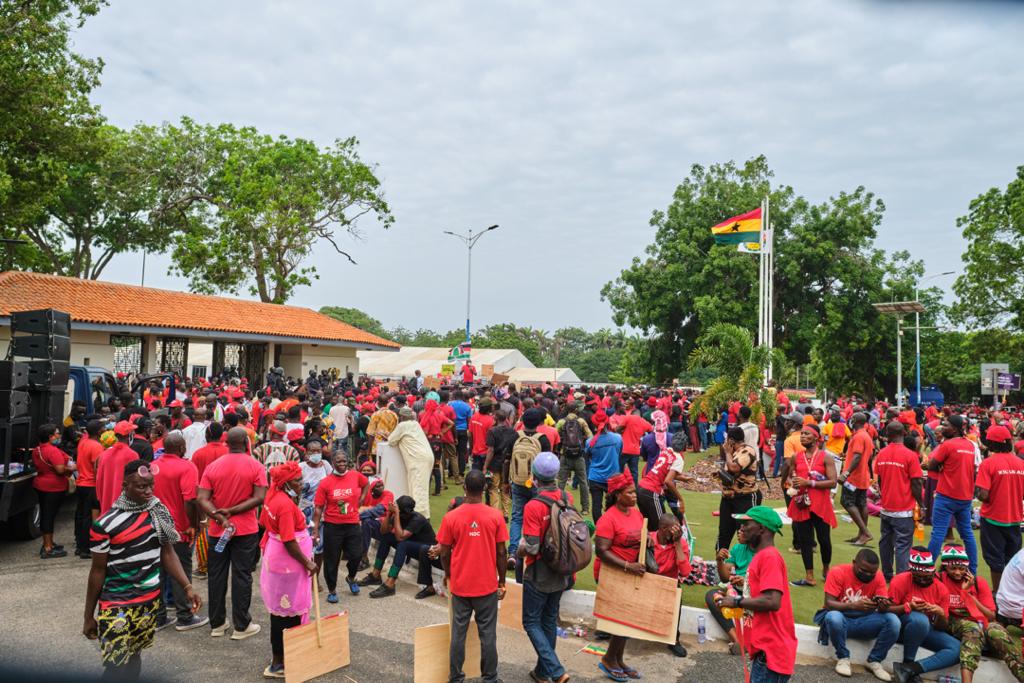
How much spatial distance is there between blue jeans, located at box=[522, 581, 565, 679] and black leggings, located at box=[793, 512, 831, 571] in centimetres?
349

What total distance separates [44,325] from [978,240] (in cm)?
3191

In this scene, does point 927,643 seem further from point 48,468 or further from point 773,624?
point 48,468

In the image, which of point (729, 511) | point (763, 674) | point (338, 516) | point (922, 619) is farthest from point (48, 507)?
point (922, 619)

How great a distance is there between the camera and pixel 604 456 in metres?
9.15

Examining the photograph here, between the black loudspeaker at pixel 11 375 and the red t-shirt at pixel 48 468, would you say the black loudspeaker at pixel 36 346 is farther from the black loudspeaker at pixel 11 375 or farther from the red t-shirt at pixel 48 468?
the red t-shirt at pixel 48 468

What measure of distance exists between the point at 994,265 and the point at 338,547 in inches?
1167

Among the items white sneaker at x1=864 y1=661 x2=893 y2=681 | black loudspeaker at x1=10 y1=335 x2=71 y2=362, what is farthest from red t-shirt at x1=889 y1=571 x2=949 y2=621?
black loudspeaker at x1=10 y1=335 x2=71 y2=362

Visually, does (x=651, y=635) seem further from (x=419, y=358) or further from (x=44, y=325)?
(x=419, y=358)

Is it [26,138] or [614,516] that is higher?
[26,138]

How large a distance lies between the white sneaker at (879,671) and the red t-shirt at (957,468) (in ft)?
8.53

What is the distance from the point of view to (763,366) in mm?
16625

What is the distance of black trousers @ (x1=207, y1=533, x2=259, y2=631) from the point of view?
6027 mm

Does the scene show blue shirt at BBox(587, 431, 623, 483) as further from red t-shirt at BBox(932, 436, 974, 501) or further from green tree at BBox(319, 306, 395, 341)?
green tree at BBox(319, 306, 395, 341)

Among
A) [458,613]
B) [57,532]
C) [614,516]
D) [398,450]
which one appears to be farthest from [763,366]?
[57,532]
